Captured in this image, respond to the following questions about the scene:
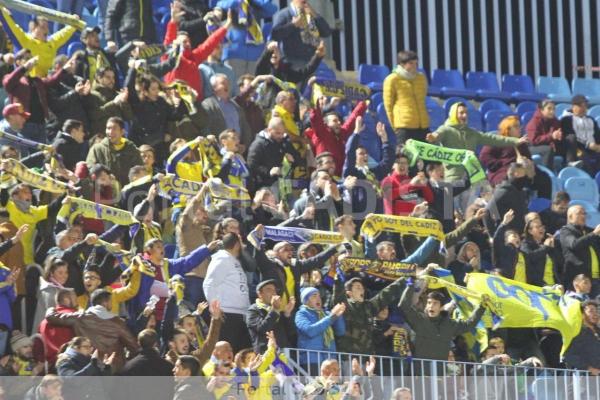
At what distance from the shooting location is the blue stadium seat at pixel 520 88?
2538 cm


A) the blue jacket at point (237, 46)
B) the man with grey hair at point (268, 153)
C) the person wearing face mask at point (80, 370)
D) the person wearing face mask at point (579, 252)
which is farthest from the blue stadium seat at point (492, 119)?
the person wearing face mask at point (80, 370)

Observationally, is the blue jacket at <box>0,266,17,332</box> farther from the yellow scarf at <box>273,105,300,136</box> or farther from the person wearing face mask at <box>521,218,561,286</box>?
the person wearing face mask at <box>521,218,561,286</box>

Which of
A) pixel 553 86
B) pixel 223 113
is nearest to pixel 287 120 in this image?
pixel 223 113

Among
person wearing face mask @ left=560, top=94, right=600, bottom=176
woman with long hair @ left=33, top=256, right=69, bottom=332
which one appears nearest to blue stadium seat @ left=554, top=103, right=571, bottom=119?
person wearing face mask @ left=560, top=94, right=600, bottom=176

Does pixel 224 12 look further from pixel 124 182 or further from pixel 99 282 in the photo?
pixel 99 282

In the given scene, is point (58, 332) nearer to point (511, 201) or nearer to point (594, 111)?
point (511, 201)

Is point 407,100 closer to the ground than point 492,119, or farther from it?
farther from it

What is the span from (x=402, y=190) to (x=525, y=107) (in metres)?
4.69

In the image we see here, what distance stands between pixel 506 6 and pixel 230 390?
1322cm

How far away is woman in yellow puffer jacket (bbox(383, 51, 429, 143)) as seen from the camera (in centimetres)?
2208

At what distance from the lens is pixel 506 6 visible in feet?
91.0

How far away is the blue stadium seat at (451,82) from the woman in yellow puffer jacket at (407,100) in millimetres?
2516

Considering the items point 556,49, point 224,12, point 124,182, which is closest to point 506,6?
point 556,49

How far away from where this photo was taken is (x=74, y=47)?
70.8ft
